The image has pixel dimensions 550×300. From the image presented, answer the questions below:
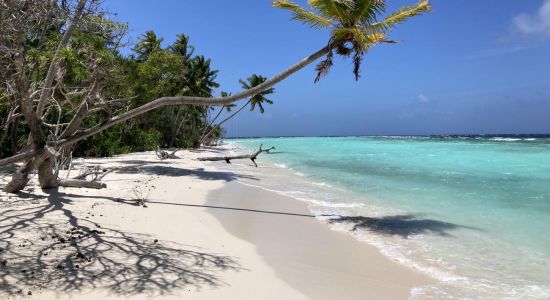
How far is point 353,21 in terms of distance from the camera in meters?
8.79

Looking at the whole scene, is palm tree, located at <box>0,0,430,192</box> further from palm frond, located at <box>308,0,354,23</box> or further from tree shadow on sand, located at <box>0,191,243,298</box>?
tree shadow on sand, located at <box>0,191,243,298</box>

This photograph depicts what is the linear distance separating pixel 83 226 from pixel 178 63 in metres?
19.4

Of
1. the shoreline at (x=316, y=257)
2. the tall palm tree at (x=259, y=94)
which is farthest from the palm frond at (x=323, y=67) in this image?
the tall palm tree at (x=259, y=94)

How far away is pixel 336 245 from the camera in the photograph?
21.0ft

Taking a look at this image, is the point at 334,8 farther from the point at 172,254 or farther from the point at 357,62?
the point at 172,254

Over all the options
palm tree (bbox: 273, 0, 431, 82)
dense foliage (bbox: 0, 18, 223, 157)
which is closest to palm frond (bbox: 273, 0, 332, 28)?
palm tree (bbox: 273, 0, 431, 82)

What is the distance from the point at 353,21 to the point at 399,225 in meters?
4.22

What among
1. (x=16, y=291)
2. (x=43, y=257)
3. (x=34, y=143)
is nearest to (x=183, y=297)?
(x=16, y=291)

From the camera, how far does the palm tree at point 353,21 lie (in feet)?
28.2

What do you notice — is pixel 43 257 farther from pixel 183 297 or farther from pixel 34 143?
pixel 34 143

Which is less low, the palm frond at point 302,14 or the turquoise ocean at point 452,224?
the palm frond at point 302,14

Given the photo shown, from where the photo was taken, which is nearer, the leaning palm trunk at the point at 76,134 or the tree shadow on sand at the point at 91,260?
the tree shadow on sand at the point at 91,260

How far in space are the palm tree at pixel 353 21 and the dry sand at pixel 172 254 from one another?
3.52m

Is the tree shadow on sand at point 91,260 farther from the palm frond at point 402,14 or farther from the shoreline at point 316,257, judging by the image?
the palm frond at point 402,14
